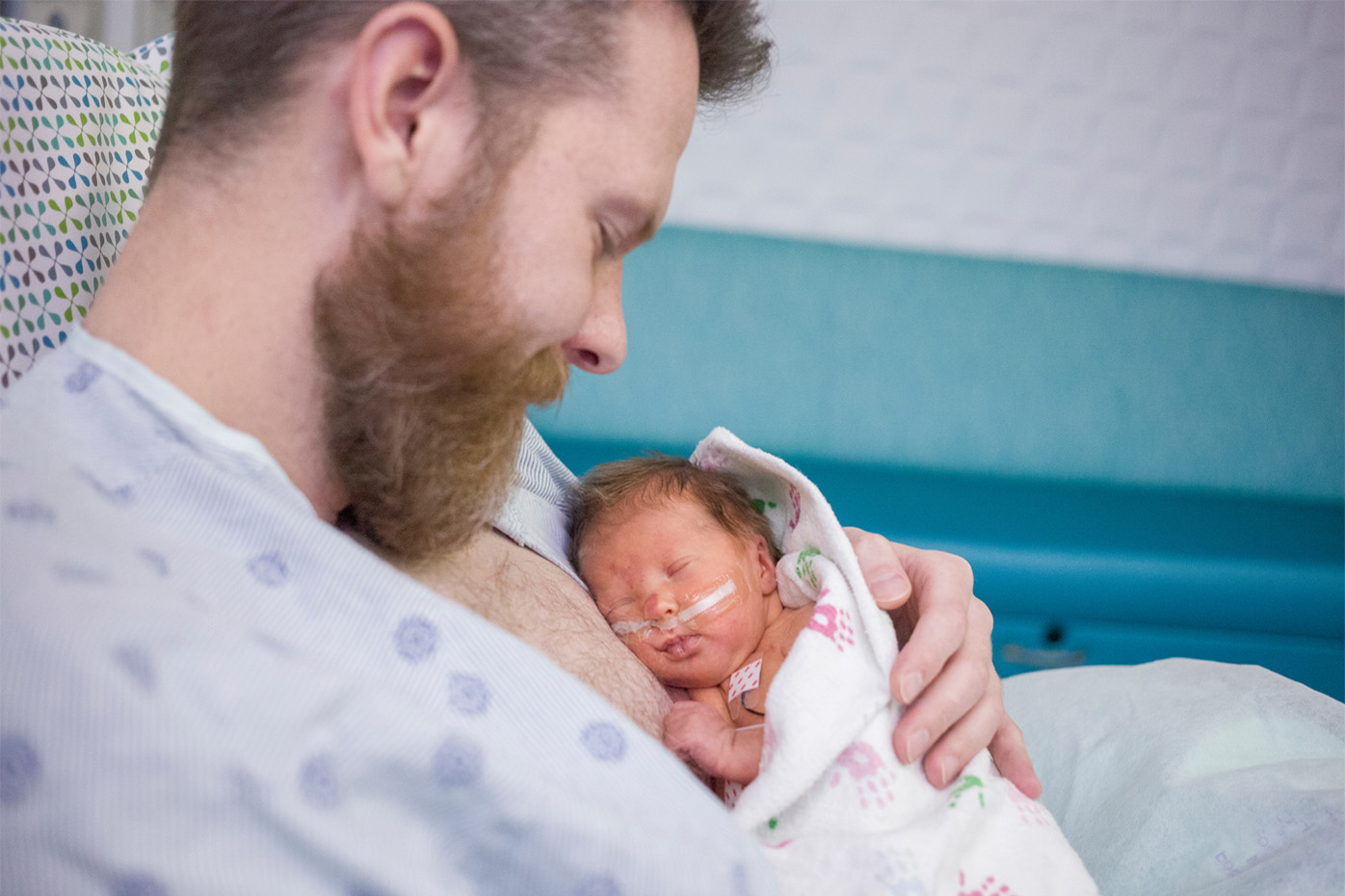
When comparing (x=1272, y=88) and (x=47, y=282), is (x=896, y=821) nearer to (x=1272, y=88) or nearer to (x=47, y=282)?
(x=47, y=282)

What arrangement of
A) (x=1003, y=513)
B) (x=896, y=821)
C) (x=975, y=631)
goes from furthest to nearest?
(x=1003, y=513) < (x=975, y=631) < (x=896, y=821)

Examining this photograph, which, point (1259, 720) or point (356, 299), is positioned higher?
point (356, 299)

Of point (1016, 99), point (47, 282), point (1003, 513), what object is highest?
point (1016, 99)

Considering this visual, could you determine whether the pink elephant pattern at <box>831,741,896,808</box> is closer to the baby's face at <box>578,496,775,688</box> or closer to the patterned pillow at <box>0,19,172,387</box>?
the baby's face at <box>578,496,775,688</box>

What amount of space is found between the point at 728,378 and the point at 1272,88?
4.77 feet

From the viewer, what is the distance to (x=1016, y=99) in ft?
7.13

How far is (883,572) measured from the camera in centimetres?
94

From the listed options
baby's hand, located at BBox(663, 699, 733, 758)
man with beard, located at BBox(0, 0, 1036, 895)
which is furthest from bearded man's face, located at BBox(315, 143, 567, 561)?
baby's hand, located at BBox(663, 699, 733, 758)

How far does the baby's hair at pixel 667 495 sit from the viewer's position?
1168mm

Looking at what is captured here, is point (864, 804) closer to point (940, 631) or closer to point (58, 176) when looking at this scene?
point (940, 631)

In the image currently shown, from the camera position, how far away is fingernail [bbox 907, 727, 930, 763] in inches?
31.8

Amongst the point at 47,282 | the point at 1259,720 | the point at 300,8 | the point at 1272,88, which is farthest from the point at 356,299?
the point at 1272,88

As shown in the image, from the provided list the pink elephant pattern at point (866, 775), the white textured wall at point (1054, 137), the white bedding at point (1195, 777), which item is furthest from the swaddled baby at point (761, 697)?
the white textured wall at point (1054, 137)

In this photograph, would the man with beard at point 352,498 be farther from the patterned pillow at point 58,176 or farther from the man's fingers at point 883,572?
the patterned pillow at point 58,176
